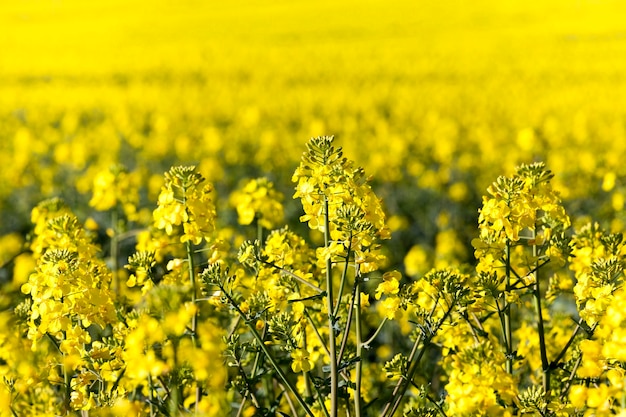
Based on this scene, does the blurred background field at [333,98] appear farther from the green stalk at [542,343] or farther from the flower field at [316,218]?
the green stalk at [542,343]

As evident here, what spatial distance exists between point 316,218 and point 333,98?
12.9 meters

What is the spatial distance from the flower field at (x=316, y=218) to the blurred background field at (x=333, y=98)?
0.08 meters

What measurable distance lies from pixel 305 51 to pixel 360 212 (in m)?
21.4

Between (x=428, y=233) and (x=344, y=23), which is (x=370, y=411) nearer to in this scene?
(x=428, y=233)

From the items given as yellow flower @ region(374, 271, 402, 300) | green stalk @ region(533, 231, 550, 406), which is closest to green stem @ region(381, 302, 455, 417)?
yellow flower @ region(374, 271, 402, 300)

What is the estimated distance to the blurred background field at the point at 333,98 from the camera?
8516 millimetres

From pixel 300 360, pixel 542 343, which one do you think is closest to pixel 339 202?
pixel 300 360

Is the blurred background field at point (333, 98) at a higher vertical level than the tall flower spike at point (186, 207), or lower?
higher

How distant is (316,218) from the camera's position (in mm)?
2502

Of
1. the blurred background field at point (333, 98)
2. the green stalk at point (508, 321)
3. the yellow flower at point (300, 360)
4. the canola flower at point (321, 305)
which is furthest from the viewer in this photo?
the blurred background field at point (333, 98)

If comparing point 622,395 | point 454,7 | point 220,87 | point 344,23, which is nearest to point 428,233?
point 622,395

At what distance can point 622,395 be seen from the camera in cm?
188

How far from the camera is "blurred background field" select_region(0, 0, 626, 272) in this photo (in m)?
8.52

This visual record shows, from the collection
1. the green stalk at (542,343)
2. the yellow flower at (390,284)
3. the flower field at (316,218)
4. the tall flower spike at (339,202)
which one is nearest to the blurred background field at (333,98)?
the flower field at (316,218)
